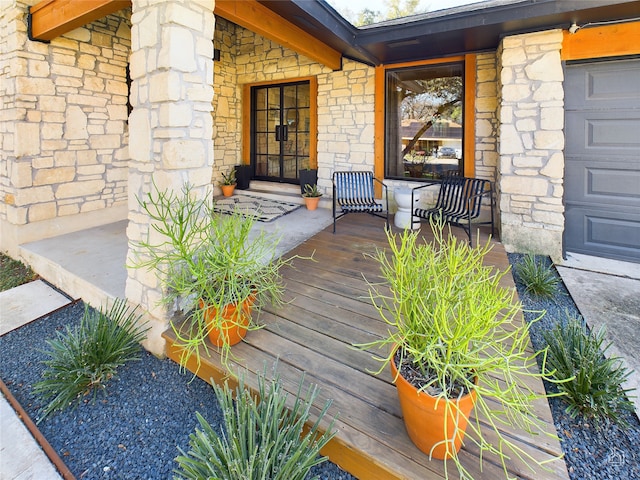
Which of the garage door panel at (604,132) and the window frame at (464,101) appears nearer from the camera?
the garage door panel at (604,132)

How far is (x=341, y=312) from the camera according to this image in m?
2.46

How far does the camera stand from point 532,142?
3.75 metres

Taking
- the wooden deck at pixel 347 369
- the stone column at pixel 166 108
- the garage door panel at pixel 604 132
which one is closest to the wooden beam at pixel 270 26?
the stone column at pixel 166 108

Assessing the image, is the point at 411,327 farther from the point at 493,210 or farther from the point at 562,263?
the point at 493,210

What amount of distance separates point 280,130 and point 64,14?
3746 mm

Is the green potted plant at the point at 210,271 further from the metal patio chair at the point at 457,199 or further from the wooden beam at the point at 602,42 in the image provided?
the wooden beam at the point at 602,42

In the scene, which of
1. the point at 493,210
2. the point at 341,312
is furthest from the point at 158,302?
the point at 493,210

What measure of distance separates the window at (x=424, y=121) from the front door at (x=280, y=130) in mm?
1722

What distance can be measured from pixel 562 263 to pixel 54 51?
6.21 meters

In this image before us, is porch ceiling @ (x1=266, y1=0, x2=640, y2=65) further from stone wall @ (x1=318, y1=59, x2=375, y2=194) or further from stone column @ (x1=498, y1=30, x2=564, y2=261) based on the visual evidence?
stone wall @ (x1=318, y1=59, x2=375, y2=194)

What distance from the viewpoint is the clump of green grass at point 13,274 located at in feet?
11.6

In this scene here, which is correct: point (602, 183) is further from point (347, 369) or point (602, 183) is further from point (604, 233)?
point (347, 369)

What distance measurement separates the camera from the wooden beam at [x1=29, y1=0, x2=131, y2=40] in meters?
3.08

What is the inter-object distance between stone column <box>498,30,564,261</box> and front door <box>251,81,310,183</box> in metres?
3.46
